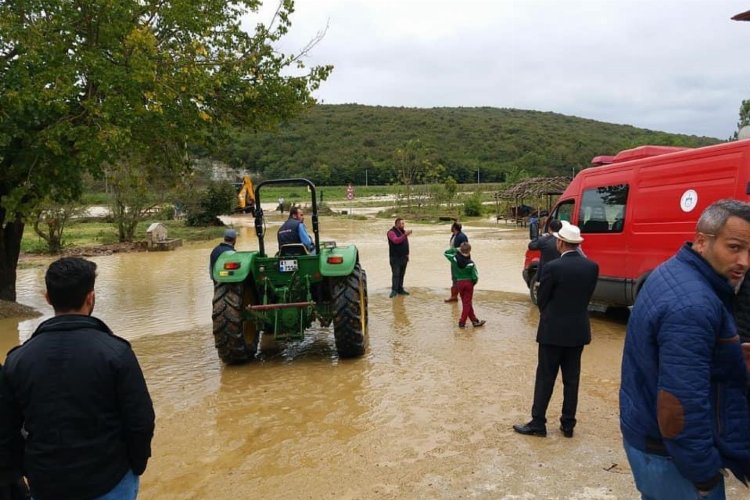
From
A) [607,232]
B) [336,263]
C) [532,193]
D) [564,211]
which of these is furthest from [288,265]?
[532,193]

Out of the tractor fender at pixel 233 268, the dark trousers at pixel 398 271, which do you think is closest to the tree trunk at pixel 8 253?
the tractor fender at pixel 233 268

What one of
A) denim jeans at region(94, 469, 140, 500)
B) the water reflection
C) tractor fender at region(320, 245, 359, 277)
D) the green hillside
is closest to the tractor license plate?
tractor fender at region(320, 245, 359, 277)

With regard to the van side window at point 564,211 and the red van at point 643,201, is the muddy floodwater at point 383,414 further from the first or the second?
the van side window at point 564,211

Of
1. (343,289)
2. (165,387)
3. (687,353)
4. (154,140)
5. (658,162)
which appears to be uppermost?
(154,140)

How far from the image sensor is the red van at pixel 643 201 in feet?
21.2

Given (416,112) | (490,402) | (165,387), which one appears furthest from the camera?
(416,112)

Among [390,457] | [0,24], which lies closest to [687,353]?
[390,457]

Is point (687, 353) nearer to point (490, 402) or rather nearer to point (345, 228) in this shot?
point (490, 402)

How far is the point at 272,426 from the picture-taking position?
15.8 feet

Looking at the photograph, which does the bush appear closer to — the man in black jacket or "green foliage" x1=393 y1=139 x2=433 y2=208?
"green foliage" x1=393 y1=139 x2=433 y2=208

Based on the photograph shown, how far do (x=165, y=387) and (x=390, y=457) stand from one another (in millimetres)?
3008

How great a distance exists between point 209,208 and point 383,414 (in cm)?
2982

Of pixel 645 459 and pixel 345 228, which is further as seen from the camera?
pixel 345 228

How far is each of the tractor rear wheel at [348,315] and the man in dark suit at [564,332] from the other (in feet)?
8.03
